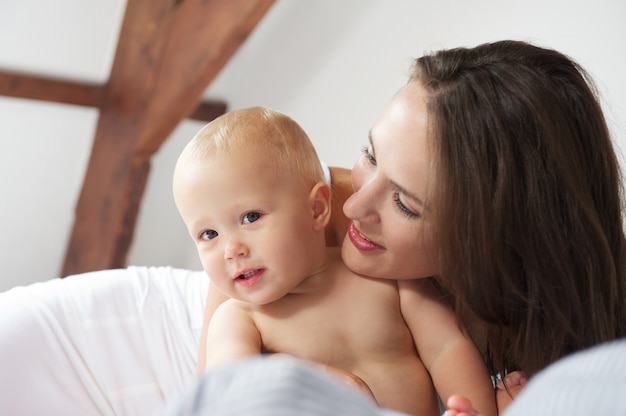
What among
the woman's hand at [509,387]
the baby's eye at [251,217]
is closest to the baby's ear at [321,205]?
the baby's eye at [251,217]

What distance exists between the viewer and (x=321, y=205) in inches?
58.6

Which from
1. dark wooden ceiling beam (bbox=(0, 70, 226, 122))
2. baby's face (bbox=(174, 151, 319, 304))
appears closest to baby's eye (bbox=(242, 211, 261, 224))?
baby's face (bbox=(174, 151, 319, 304))

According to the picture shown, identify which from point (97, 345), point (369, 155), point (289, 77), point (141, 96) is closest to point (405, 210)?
point (369, 155)

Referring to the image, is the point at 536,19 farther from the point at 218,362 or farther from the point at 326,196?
the point at 218,362

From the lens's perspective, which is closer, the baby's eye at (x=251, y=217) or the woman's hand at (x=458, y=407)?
the woman's hand at (x=458, y=407)

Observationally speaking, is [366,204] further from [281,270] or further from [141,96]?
[141,96]

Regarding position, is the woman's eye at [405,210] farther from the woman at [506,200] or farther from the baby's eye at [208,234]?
the baby's eye at [208,234]

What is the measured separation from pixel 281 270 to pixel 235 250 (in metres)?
0.09

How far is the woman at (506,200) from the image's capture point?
1323 millimetres

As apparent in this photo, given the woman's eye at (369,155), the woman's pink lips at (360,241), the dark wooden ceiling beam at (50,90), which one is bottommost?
the dark wooden ceiling beam at (50,90)

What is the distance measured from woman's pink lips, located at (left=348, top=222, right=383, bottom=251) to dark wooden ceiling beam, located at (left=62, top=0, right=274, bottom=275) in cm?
128

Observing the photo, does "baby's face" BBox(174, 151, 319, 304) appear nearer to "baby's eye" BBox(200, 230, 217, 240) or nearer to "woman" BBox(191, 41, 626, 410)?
"baby's eye" BBox(200, 230, 217, 240)

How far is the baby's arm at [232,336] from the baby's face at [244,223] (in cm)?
6

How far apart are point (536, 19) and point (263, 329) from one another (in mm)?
1233
